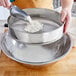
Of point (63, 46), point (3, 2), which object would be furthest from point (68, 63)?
point (3, 2)

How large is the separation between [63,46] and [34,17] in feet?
0.57

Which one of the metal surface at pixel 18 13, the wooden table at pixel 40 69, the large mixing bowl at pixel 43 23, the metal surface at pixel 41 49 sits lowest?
the wooden table at pixel 40 69

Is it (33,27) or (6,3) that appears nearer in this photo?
(33,27)

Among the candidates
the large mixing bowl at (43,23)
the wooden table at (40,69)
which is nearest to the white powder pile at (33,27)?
the large mixing bowl at (43,23)

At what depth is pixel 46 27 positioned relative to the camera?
31.0 inches

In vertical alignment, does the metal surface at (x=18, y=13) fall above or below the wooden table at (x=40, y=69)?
above

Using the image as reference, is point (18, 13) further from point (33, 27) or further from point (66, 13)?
point (66, 13)

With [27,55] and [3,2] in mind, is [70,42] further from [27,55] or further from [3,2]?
[3,2]

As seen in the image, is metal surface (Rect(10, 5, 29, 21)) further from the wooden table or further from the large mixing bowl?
the wooden table

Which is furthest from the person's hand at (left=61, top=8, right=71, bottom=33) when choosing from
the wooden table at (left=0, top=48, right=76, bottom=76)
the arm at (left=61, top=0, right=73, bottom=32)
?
the wooden table at (left=0, top=48, right=76, bottom=76)

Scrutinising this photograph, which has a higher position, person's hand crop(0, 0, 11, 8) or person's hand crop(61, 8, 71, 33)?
person's hand crop(0, 0, 11, 8)

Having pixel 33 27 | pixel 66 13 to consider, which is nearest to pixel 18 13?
pixel 33 27

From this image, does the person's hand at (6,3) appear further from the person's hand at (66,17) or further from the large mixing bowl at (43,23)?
the person's hand at (66,17)

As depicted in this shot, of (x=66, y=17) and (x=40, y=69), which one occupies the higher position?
(x=66, y=17)
